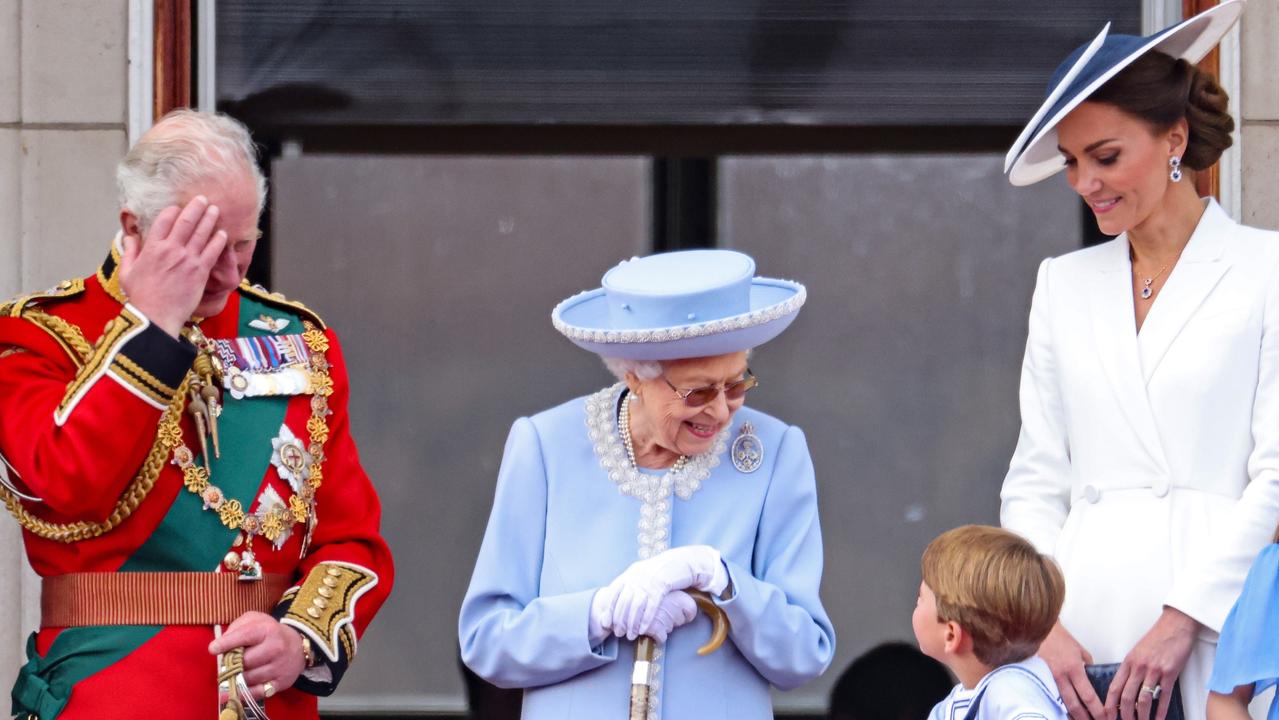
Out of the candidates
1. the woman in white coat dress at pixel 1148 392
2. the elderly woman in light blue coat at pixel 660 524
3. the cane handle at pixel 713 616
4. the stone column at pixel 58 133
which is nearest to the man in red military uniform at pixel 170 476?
the elderly woman in light blue coat at pixel 660 524

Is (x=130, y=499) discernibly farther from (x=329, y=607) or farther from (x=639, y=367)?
(x=639, y=367)

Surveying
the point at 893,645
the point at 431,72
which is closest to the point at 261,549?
the point at 431,72

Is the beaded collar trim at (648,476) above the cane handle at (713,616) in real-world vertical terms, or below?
above

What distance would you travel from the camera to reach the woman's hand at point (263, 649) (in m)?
3.10

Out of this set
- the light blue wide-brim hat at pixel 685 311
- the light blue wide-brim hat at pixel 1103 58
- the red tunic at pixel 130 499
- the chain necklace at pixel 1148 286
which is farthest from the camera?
the chain necklace at pixel 1148 286

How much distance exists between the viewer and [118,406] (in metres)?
2.92

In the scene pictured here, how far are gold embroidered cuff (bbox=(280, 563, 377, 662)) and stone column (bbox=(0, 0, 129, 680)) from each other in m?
1.67

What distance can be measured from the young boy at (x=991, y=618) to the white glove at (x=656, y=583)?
37 centimetres

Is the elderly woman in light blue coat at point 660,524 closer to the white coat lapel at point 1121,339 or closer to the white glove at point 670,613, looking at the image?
the white glove at point 670,613

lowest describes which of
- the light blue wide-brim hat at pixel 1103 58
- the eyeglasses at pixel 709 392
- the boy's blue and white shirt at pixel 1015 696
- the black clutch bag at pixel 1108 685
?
the black clutch bag at pixel 1108 685

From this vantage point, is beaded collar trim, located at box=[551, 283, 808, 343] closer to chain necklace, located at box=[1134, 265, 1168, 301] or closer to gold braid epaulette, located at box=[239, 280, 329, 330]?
gold braid epaulette, located at box=[239, 280, 329, 330]

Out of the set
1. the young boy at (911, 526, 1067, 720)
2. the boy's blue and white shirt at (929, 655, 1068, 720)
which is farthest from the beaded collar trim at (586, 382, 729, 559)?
the boy's blue and white shirt at (929, 655, 1068, 720)

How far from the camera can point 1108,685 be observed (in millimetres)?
3334

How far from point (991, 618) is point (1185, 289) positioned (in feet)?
2.68
